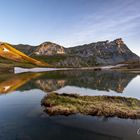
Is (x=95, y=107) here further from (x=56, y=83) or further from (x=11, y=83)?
(x=11, y=83)

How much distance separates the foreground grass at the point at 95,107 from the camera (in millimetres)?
30639

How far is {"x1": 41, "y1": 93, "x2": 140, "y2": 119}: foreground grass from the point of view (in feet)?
101

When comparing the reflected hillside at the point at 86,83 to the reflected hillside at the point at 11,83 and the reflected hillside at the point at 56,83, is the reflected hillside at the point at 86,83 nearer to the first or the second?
the reflected hillside at the point at 56,83

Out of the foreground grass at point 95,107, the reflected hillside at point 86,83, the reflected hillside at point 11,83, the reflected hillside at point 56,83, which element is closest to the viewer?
the foreground grass at point 95,107

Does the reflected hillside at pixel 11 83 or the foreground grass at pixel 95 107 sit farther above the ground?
the reflected hillside at pixel 11 83

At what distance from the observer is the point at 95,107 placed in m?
32.8

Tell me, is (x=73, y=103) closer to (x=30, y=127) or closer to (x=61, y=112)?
(x=61, y=112)

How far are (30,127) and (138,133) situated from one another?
35.4 ft

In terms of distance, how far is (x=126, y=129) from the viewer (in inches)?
1008

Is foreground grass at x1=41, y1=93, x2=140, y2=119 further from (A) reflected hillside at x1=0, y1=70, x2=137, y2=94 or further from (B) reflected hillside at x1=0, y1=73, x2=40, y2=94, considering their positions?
(B) reflected hillside at x1=0, y1=73, x2=40, y2=94

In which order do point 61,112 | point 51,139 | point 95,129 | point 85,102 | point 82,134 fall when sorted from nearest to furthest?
point 51,139
point 82,134
point 95,129
point 61,112
point 85,102

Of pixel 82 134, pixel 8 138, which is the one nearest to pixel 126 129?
pixel 82 134

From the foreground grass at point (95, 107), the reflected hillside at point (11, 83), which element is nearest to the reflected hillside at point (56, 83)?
the reflected hillside at point (11, 83)

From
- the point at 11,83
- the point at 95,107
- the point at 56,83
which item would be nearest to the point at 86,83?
the point at 56,83
